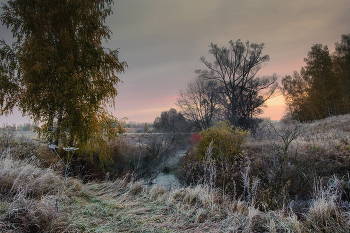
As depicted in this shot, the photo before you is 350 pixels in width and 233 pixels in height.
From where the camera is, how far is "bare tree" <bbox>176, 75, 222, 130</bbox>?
827 inches

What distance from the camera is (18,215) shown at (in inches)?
82.2

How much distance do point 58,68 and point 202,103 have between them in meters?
17.1

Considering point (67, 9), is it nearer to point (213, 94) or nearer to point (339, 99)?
point (213, 94)

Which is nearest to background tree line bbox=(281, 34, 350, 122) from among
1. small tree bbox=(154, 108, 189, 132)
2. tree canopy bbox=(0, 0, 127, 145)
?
small tree bbox=(154, 108, 189, 132)

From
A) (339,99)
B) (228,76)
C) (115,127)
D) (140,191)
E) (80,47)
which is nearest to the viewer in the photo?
(140,191)

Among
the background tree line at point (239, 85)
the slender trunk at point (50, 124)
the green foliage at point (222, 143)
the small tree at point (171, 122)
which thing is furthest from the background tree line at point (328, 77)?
the slender trunk at point (50, 124)

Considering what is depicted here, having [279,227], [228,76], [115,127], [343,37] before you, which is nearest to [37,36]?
[115,127]

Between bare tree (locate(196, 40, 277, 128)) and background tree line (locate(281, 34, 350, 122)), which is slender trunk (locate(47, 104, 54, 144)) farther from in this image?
background tree line (locate(281, 34, 350, 122))

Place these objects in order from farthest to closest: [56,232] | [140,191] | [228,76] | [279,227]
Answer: [228,76]
[140,191]
[279,227]
[56,232]

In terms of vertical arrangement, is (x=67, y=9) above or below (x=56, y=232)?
above

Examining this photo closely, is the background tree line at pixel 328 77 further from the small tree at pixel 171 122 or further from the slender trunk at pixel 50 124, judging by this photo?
the slender trunk at pixel 50 124

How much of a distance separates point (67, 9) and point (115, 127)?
4650 mm

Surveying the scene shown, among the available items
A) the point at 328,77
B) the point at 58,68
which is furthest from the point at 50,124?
the point at 328,77

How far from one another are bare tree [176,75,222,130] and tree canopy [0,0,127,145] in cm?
1541
